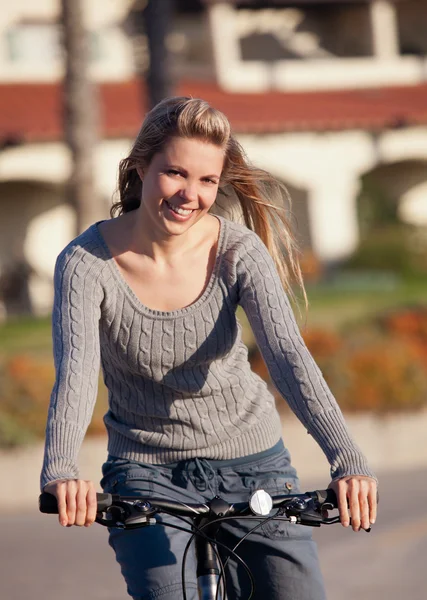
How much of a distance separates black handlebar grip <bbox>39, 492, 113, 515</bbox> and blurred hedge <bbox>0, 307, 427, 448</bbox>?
22.7ft

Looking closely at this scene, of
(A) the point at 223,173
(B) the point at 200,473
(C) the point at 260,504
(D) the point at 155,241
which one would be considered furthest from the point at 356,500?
(A) the point at 223,173

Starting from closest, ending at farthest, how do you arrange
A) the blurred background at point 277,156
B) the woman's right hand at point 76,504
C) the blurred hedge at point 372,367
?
the woman's right hand at point 76,504 < the blurred background at point 277,156 < the blurred hedge at point 372,367

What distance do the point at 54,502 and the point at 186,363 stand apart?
2.20 feet

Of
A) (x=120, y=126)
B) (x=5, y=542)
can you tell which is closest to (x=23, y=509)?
(x=5, y=542)

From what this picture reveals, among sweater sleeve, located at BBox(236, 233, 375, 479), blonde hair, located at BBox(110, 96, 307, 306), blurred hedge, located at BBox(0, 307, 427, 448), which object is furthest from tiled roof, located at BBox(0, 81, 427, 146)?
sweater sleeve, located at BBox(236, 233, 375, 479)

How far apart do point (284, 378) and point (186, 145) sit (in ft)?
2.26

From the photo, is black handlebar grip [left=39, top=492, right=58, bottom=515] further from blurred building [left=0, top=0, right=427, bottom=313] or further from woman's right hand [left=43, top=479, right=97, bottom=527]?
blurred building [left=0, top=0, right=427, bottom=313]

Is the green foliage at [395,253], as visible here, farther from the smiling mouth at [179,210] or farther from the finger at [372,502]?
the finger at [372,502]

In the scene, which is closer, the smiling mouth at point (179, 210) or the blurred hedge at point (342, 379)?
the smiling mouth at point (179, 210)

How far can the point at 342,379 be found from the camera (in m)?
11.1

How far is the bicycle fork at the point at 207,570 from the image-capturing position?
3217 mm

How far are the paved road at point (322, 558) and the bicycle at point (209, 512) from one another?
12.4 feet

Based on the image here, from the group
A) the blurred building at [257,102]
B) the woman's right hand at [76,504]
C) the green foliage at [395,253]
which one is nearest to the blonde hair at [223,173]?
the woman's right hand at [76,504]

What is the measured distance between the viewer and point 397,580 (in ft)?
23.5
